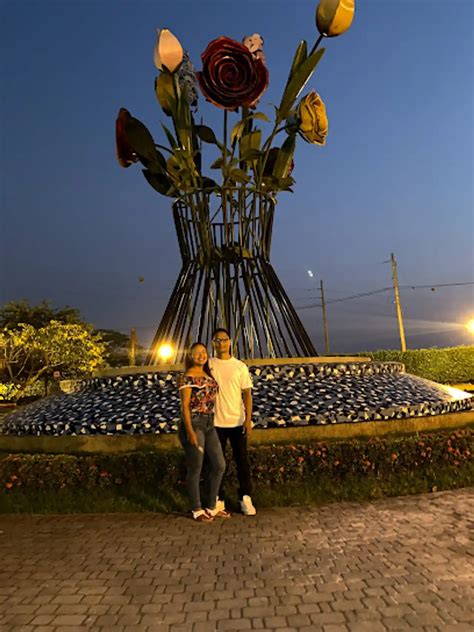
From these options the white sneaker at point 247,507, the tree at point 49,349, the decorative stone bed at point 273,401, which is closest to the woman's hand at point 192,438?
the white sneaker at point 247,507

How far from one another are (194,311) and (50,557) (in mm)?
6996

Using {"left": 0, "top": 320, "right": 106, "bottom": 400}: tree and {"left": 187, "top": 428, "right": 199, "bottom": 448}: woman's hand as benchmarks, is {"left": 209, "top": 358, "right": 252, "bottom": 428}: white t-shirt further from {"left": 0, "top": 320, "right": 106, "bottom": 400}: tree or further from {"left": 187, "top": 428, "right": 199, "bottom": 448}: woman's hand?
{"left": 0, "top": 320, "right": 106, "bottom": 400}: tree

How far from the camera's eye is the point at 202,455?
4.97 metres

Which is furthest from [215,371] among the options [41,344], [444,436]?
[41,344]

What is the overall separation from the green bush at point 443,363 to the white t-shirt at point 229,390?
23.7 m

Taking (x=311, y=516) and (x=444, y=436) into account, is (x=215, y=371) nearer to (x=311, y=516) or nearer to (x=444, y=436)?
(x=311, y=516)

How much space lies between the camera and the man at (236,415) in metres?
5.21

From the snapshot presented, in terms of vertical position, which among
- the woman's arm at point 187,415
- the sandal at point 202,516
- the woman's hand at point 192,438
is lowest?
the sandal at point 202,516

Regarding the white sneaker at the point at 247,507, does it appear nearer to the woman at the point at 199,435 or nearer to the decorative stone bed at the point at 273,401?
the woman at the point at 199,435

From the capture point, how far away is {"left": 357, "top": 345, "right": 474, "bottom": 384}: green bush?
27.2 m

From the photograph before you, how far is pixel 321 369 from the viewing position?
9.30 metres

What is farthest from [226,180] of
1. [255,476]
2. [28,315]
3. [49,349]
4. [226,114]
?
[28,315]

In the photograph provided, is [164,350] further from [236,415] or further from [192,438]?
[192,438]

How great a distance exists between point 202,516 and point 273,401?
9.90 ft
